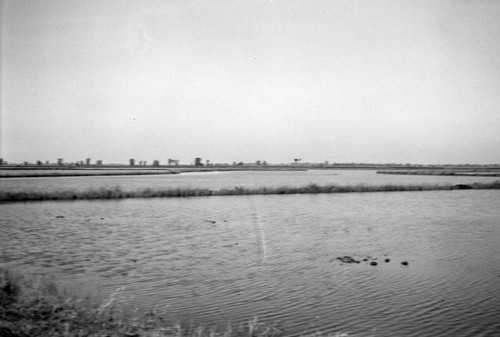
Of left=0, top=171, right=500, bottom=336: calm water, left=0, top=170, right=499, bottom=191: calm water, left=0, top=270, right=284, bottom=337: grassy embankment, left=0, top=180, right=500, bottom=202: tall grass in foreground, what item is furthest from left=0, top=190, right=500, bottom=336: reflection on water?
left=0, top=170, right=499, bottom=191: calm water

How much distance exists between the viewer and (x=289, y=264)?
1240cm

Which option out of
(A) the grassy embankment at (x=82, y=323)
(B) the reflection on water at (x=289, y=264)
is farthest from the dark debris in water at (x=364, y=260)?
(A) the grassy embankment at (x=82, y=323)

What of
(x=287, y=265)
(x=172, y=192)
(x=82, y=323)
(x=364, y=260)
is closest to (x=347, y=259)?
(x=364, y=260)

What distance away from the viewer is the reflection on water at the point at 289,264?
8.01 m

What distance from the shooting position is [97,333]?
606 centimetres

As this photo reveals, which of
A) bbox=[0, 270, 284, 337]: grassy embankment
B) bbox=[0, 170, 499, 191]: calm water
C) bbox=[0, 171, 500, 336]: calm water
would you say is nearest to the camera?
bbox=[0, 270, 284, 337]: grassy embankment

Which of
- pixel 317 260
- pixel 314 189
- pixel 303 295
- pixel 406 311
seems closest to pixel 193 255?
pixel 317 260

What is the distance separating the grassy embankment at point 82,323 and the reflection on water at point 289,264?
0.71 metres

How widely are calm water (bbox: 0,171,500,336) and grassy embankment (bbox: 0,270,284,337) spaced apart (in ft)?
2.16

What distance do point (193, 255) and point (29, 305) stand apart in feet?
22.3

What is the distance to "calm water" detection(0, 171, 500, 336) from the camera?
26.2 feet

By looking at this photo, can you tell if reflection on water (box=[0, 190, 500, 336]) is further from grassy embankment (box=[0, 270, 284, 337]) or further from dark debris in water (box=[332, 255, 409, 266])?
grassy embankment (box=[0, 270, 284, 337])

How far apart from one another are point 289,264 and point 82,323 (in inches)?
284

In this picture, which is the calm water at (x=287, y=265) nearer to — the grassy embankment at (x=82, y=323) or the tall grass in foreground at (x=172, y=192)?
the grassy embankment at (x=82, y=323)
